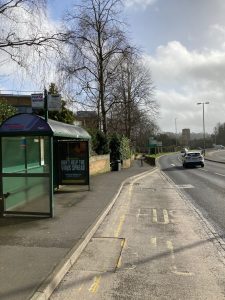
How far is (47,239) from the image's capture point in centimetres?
883

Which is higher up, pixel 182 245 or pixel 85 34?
pixel 85 34

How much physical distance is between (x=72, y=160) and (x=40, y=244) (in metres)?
9.53

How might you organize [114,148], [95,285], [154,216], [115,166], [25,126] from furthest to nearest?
[114,148] < [115,166] < [154,216] < [25,126] < [95,285]

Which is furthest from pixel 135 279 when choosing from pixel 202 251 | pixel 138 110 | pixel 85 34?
pixel 138 110

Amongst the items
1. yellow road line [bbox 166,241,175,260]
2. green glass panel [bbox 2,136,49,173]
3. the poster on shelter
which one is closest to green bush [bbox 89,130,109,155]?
the poster on shelter

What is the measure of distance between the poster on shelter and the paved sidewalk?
3.42 metres

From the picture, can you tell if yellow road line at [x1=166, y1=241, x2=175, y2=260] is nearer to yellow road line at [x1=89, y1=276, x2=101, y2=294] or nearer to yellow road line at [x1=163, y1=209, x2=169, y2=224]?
yellow road line at [x1=89, y1=276, x2=101, y2=294]

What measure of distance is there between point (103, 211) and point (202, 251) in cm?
471

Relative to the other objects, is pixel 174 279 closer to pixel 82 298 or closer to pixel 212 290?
pixel 212 290

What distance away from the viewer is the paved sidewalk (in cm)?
598

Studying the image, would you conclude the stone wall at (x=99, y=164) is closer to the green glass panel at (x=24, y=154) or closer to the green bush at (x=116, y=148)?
the green bush at (x=116, y=148)

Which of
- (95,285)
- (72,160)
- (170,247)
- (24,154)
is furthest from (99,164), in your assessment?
(95,285)

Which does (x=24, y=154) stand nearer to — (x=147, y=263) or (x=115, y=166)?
(x=147, y=263)

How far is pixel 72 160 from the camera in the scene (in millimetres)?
17812
